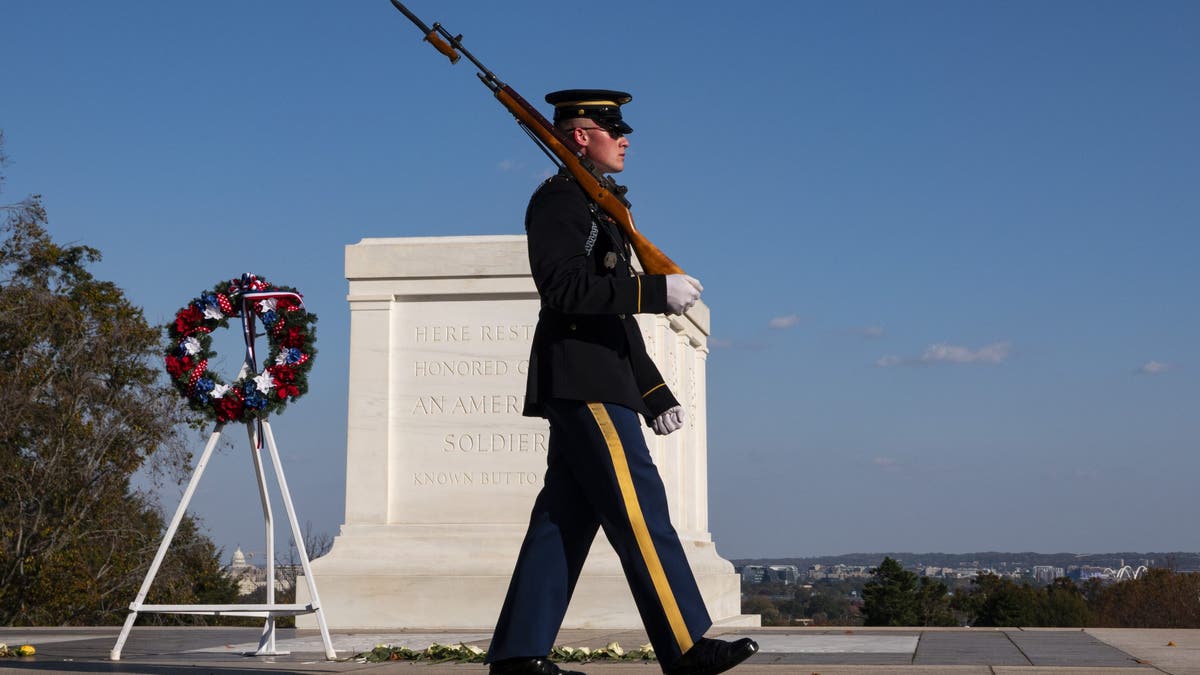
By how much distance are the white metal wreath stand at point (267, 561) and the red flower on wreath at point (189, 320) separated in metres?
0.25

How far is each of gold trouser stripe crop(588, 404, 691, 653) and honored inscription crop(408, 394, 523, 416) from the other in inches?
272

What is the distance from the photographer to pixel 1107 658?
713cm

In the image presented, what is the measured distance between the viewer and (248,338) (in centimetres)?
826

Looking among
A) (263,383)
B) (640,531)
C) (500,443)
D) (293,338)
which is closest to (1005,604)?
(500,443)

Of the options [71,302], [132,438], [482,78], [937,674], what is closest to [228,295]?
[482,78]

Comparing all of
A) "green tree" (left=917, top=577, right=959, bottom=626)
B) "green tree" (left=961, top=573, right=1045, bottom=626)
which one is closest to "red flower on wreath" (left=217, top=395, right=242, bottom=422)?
"green tree" (left=961, top=573, right=1045, bottom=626)

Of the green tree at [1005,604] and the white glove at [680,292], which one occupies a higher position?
the white glove at [680,292]

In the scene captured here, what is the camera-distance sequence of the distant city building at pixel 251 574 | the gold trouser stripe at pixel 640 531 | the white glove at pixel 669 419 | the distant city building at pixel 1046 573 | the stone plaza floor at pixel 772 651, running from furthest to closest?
the distant city building at pixel 1046 573 → the distant city building at pixel 251 574 → the stone plaza floor at pixel 772 651 → the white glove at pixel 669 419 → the gold trouser stripe at pixel 640 531

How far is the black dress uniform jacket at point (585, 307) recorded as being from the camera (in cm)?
460

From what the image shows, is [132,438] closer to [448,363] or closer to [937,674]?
[448,363]

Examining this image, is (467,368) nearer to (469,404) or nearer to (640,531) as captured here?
(469,404)

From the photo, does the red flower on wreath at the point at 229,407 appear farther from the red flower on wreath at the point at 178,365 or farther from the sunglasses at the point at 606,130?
the sunglasses at the point at 606,130

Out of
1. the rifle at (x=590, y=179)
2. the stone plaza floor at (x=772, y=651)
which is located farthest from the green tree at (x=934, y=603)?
the rifle at (x=590, y=179)

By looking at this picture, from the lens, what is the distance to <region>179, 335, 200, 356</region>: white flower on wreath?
8.17m
